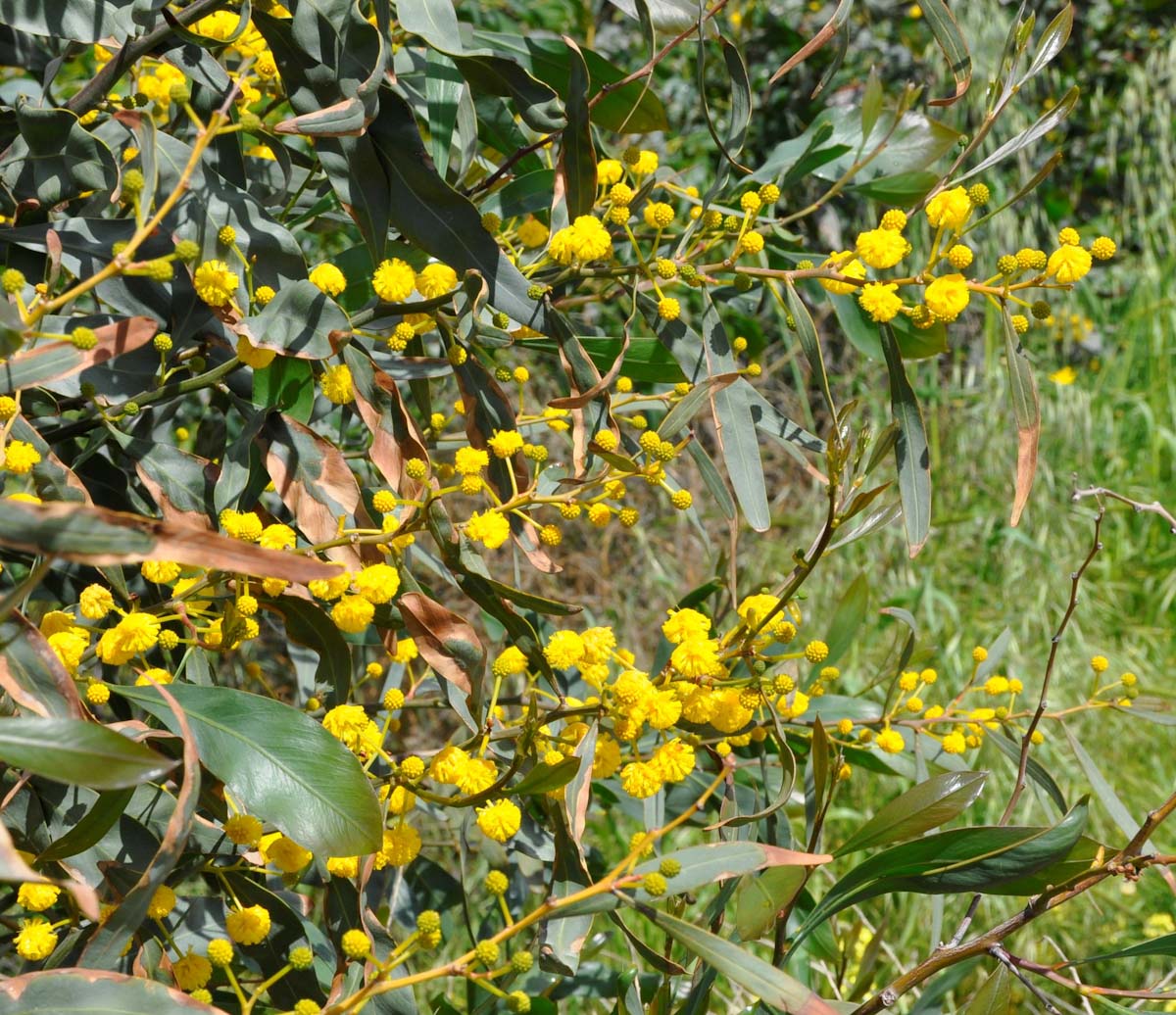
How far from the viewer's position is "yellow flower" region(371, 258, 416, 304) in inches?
38.8

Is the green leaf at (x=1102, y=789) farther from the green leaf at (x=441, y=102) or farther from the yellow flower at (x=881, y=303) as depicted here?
the green leaf at (x=441, y=102)

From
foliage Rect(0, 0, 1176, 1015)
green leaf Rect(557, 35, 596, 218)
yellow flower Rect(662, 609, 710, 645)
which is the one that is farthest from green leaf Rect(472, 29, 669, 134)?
yellow flower Rect(662, 609, 710, 645)

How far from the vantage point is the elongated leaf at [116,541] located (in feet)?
2.04

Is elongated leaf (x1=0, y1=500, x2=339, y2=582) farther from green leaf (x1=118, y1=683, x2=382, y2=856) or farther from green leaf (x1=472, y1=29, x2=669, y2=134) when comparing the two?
green leaf (x1=472, y1=29, x2=669, y2=134)

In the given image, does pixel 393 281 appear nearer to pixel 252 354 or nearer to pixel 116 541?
pixel 252 354

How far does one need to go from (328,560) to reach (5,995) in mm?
379

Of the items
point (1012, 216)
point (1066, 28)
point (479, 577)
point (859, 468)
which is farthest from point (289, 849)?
point (1012, 216)

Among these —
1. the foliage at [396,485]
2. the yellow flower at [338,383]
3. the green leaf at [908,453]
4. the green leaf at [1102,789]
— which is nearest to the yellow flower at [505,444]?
the foliage at [396,485]

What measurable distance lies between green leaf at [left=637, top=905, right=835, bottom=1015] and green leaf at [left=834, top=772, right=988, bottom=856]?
17cm

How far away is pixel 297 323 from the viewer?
946mm

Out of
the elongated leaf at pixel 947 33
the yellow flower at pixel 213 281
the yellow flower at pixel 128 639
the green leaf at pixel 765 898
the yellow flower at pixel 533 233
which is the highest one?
the elongated leaf at pixel 947 33

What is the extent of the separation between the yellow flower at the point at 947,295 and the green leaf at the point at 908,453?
64 millimetres

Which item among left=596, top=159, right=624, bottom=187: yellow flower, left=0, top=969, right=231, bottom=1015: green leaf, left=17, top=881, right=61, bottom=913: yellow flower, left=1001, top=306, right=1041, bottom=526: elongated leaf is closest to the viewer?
left=0, top=969, right=231, bottom=1015: green leaf

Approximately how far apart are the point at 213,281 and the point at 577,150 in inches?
12.7
